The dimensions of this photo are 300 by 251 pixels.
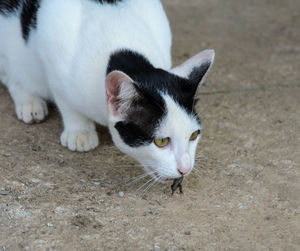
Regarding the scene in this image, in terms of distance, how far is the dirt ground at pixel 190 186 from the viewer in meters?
→ 2.47

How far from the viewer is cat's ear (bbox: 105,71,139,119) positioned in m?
2.40

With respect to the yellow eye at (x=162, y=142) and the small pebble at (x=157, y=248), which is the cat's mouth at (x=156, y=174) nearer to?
the yellow eye at (x=162, y=142)

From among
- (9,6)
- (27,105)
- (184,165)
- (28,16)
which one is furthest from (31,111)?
(184,165)

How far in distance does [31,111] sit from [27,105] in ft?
0.31

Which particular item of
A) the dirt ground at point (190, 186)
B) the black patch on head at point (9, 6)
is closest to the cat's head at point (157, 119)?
the dirt ground at point (190, 186)

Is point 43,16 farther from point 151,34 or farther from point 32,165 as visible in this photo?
point 32,165

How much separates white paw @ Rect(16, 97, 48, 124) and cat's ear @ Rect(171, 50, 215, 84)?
1.23 m

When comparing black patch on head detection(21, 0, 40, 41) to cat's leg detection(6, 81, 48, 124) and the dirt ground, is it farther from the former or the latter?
the dirt ground

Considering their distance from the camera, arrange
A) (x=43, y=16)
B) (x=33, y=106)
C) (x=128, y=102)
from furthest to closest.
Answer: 1. (x=33, y=106)
2. (x=43, y=16)
3. (x=128, y=102)

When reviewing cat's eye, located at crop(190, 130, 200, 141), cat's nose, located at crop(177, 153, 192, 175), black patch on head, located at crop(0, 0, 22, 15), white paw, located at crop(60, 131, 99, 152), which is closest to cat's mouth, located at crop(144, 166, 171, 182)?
cat's nose, located at crop(177, 153, 192, 175)

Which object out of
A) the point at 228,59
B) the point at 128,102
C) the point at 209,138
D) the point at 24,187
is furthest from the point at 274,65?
the point at 24,187

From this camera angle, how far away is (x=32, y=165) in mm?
3006

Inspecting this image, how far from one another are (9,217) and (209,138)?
1.46 meters

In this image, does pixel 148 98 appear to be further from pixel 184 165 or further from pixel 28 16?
pixel 28 16
